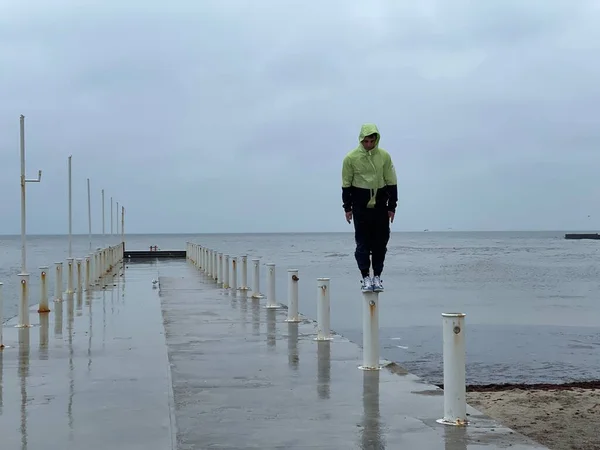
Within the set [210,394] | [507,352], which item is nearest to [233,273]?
[507,352]

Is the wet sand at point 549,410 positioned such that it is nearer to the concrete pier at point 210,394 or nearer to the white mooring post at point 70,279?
the concrete pier at point 210,394

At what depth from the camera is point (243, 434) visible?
6.97 metres

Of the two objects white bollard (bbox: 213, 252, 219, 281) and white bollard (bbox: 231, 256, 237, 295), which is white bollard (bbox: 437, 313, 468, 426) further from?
white bollard (bbox: 213, 252, 219, 281)

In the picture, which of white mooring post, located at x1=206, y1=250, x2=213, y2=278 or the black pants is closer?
the black pants

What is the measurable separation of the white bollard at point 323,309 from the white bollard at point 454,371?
5.14m

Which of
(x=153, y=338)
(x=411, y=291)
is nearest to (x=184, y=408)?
(x=153, y=338)

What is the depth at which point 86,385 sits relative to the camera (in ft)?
30.5

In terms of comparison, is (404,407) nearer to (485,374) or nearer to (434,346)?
(485,374)

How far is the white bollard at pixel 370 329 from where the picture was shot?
9961 millimetres

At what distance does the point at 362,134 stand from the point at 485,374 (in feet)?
35.6

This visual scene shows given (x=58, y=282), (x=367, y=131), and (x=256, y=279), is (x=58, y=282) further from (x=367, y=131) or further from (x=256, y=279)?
(x=367, y=131)

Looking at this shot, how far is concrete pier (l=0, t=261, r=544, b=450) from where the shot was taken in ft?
22.4

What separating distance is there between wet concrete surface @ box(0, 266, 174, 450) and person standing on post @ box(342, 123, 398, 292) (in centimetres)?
280

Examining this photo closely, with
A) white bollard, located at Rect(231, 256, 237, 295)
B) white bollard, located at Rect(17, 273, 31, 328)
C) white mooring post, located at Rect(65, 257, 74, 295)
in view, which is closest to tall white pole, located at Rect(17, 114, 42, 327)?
white bollard, located at Rect(17, 273, 31, 328)
